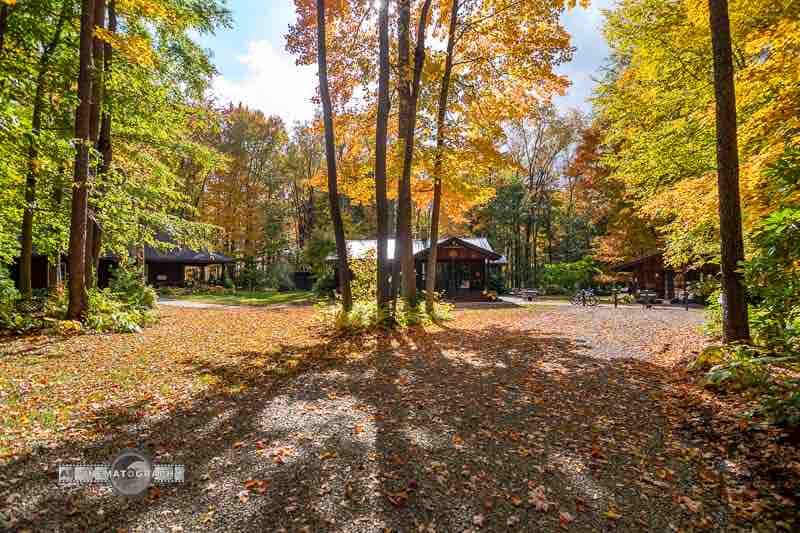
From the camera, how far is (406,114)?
13234 mm

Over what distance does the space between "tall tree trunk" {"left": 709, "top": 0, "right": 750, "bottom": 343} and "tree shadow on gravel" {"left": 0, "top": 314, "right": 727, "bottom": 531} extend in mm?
1442

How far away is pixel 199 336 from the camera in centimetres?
1031

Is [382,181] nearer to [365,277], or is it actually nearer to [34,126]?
[365,277]

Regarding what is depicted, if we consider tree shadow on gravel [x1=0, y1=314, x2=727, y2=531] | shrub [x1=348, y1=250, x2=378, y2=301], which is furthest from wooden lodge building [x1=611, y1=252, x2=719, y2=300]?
tree shadow on gravel [x1=0, y1=314, x2=727, y2=531]

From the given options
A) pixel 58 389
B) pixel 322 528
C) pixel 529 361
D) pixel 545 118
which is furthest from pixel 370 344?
pixel 545 118

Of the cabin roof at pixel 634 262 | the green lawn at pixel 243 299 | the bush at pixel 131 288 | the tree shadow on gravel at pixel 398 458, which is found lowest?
the tree shadow on gravel at pixel 398 458

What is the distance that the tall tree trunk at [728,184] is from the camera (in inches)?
245

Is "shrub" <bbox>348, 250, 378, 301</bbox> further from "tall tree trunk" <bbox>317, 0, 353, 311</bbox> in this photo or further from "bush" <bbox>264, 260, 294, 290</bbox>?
"bush" <bbox>264, 260, 294, 290</bbox>

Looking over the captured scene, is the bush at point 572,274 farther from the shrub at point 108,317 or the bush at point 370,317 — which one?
the shrub at point 108,317

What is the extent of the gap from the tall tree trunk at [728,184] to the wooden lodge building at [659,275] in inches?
716

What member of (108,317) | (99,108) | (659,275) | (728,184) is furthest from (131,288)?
(659,275)

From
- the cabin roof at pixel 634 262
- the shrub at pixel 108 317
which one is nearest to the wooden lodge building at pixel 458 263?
the cabin roof at pixel 634 262

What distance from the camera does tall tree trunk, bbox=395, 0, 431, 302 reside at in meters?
12.3

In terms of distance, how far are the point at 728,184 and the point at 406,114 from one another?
9393 millimetres
